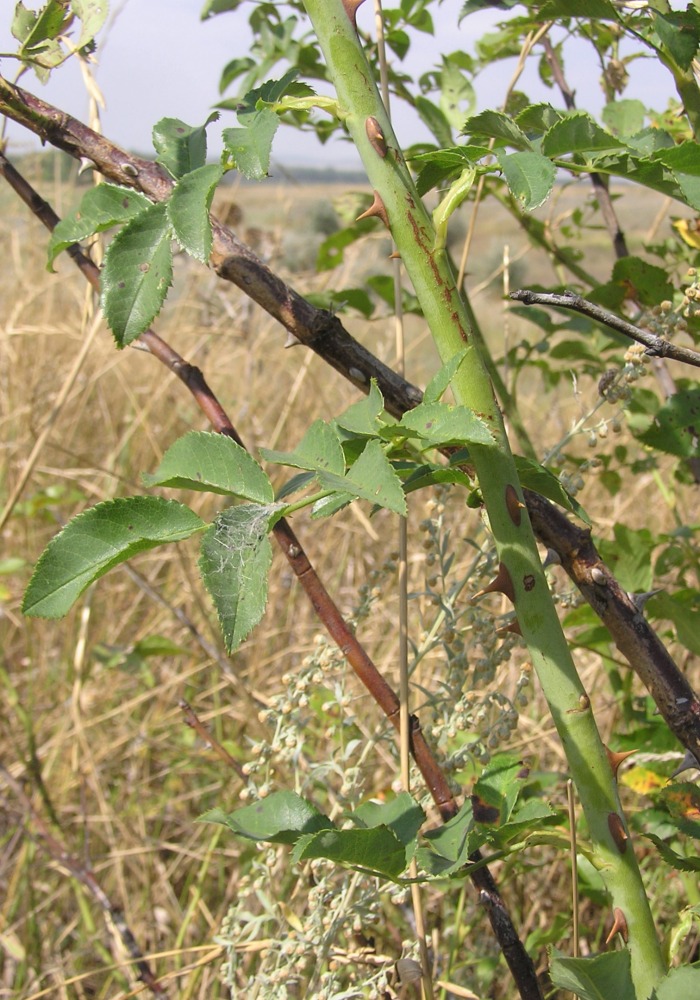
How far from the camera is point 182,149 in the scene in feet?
1.69

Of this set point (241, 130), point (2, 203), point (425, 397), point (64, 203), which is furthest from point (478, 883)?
point (2, 203)

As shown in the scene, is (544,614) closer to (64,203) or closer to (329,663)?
(329,663)

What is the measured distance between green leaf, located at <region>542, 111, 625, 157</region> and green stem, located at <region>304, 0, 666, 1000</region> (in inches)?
3.4

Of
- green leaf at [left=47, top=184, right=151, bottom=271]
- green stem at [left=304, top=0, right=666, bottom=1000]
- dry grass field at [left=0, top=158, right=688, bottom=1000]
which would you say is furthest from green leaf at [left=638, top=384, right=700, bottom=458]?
green leaf at [left=47, top=184, right=151, bottom=271]

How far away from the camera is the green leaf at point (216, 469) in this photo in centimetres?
48

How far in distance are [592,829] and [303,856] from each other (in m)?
0.16

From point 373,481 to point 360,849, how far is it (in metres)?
0.21

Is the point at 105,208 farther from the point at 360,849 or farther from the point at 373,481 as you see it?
the point at 360,849

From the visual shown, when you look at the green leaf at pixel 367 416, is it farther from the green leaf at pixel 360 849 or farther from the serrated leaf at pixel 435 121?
the serrated leaf at pixel 435 121

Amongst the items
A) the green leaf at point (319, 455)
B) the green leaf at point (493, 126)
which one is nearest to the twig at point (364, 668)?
the green leaf at point (319, 455)

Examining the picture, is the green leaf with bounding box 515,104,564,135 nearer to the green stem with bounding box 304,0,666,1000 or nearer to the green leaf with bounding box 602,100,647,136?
the green stem with bounding box 304,0,666,1000

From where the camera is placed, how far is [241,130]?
1.54 feet

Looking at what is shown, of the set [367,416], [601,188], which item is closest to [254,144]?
[367,416]

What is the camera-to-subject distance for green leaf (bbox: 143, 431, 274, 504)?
1.58 feet
